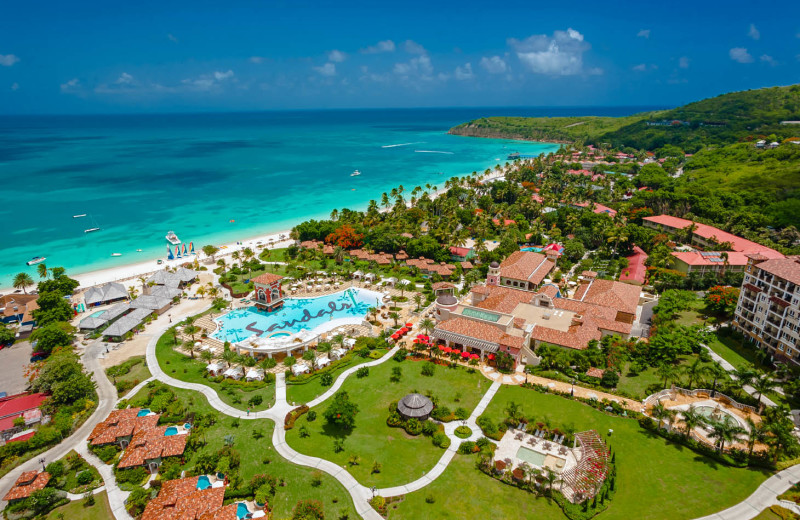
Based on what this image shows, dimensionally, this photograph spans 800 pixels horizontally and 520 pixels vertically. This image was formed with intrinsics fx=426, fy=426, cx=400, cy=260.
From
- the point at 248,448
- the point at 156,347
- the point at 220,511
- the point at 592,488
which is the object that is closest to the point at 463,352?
the point at 592,488

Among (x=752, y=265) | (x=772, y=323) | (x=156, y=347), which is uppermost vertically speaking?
(x=752, y=265)

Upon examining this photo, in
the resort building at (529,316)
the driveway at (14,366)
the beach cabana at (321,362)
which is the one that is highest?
the resort building at (529,316)

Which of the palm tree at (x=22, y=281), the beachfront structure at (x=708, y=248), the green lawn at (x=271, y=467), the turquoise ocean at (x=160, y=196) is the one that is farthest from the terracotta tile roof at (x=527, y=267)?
the palm tree at (x=22, y=281)

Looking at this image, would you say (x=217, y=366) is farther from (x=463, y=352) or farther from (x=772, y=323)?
(x=772, y=323)

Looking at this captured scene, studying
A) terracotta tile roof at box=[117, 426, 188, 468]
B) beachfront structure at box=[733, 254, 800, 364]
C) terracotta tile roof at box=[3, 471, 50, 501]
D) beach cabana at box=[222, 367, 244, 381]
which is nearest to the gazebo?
beach cabana at box=[222, 367, 244, 381]

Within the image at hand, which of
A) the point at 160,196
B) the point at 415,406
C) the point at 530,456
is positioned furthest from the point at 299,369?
the point at 160,196

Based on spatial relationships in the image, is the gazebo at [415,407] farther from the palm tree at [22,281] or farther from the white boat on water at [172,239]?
the white boat on water at [172,239]
